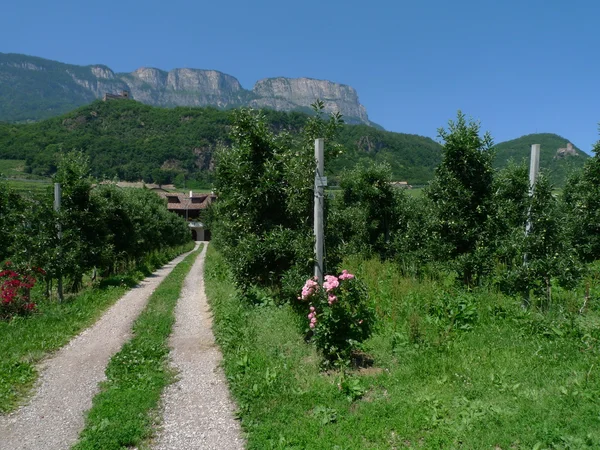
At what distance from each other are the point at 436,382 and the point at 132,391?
4.30m

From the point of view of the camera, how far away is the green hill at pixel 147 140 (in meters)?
117

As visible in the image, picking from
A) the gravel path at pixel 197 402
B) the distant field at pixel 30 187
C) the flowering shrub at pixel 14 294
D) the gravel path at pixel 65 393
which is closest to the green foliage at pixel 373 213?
the gravel path at pixel 197 402

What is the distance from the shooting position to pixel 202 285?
65.4ft

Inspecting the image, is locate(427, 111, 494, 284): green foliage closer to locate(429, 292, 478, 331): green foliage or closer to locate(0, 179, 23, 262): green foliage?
locate(429, 292, 478, 331): green foliage

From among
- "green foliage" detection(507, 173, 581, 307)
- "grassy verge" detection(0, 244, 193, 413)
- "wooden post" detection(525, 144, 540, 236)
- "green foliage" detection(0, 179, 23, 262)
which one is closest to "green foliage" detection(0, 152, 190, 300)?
"green foliage" detection(0, 179, 23, 262)

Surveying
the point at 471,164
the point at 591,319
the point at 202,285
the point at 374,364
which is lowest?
the point at 202,285

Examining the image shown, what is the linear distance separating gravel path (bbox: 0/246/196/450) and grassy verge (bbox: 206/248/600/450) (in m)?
2.12

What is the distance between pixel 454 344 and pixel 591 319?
7.93 feet

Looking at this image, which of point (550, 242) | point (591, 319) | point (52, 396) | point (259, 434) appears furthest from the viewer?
point (550, 242)

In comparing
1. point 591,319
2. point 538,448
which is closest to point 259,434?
point 538,448

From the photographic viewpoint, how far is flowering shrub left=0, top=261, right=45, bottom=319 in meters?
11.5

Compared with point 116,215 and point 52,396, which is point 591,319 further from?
point 116,215

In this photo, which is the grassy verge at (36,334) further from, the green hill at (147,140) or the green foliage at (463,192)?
the green hill at (147,140)

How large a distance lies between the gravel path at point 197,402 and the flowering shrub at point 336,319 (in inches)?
65.0
